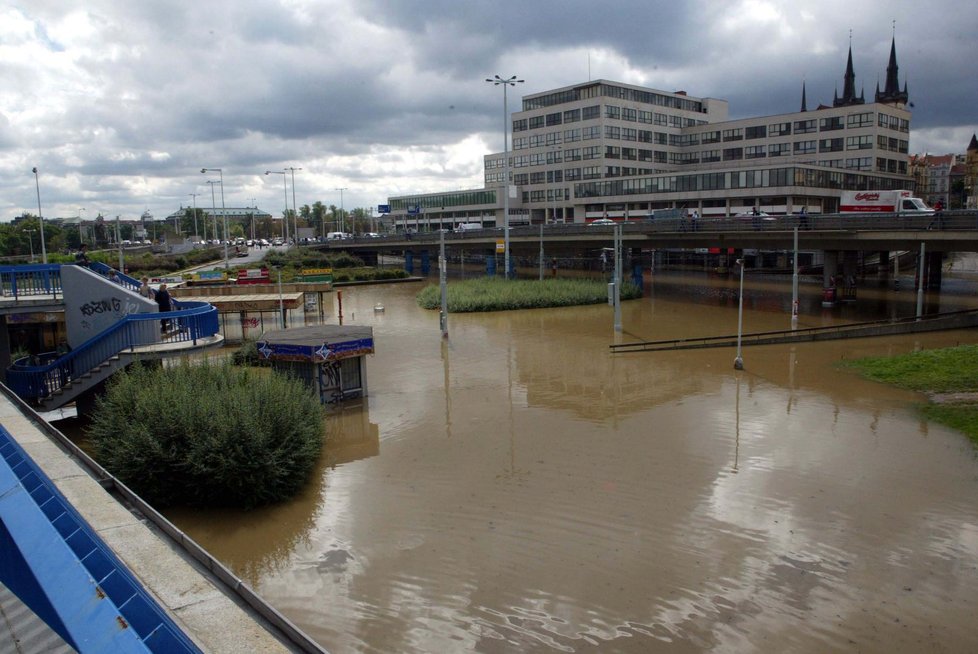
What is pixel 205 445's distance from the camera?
13203 millimetres

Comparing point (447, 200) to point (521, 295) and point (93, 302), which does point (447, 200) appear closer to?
point (521, 295)

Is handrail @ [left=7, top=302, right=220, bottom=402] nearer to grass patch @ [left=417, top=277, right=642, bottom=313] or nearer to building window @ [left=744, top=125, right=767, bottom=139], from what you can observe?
grass patch @ [left=417, top=277, right=642, bottom=313]

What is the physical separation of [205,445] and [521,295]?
36.1 metres

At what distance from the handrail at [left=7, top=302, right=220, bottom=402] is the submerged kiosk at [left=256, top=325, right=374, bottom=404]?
2270 millimetres

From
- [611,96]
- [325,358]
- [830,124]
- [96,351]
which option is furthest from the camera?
[611,96]

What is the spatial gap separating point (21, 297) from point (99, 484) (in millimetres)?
15140

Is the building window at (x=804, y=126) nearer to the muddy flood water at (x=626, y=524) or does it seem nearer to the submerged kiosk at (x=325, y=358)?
the muddy flood water at (x=626, y=524)

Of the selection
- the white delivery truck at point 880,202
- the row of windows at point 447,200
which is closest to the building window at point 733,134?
the row of windows at point 447,200

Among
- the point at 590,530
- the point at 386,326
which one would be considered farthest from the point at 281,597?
the point at 386,326

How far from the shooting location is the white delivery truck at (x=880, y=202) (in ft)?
164

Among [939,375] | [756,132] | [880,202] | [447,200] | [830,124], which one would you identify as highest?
[756,132]

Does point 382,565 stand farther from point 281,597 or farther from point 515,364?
point 515,364

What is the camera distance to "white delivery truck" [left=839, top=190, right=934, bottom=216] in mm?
50000

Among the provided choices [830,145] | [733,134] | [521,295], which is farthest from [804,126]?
[521,295]
